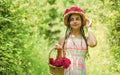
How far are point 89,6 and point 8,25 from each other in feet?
19.0

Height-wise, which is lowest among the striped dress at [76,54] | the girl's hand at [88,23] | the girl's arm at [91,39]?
the striped dress at [76,54]

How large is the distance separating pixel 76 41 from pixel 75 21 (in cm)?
30

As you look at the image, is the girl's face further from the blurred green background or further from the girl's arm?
the blurred green background

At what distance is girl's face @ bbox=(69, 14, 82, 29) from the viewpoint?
5.75 meters

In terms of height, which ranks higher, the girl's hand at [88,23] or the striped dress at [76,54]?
the girl's hand at [88,23]

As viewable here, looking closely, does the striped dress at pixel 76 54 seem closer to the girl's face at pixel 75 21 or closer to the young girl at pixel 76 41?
the young girl at pixel 76 41

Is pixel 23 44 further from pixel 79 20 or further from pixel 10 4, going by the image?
pixel 79 20

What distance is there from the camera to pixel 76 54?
5.60 meters

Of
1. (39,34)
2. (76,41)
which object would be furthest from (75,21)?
(39,34)

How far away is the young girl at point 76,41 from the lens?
5570 mm

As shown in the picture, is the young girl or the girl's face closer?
the young girl

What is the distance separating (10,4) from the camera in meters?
6.39

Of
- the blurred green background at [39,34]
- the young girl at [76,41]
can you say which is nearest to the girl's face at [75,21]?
the young girl at [76,41]

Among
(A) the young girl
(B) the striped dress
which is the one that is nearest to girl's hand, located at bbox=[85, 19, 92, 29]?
(A) the young girl
